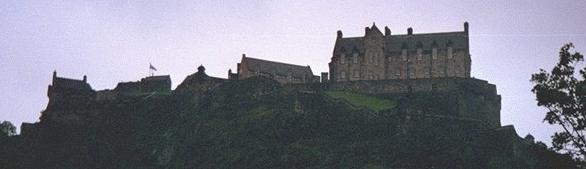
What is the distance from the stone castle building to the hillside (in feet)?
24.6

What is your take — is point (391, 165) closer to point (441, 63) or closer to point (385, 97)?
point (385, 97)

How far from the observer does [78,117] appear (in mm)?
118125

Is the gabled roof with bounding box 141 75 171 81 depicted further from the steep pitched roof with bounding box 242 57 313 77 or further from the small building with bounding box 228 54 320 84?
the steep pitched roof with bounding box 242 57 313 77

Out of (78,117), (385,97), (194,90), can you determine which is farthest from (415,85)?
(78,117)

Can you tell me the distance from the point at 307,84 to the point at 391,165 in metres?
24.7

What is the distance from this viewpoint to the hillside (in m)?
96.4

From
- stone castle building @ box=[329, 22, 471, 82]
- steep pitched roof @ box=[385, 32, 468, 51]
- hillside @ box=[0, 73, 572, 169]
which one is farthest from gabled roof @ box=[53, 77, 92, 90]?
steep pitched roof @ box=[385, 32, 468, 51]

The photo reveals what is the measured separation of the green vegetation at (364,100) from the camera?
106 meters

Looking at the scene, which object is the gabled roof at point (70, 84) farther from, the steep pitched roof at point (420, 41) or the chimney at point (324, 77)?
the steep pitched roof at point (420, 41)

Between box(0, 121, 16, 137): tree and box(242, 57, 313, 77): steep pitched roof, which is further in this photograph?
box(242, 57, 313, 77): steep pitched roof

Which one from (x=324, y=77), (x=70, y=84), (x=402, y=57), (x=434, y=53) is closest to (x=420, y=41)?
(x=434, y=53)

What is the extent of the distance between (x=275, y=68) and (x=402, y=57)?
2254 cm

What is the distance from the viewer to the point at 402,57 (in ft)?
390

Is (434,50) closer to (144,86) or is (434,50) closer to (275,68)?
(275,68)
